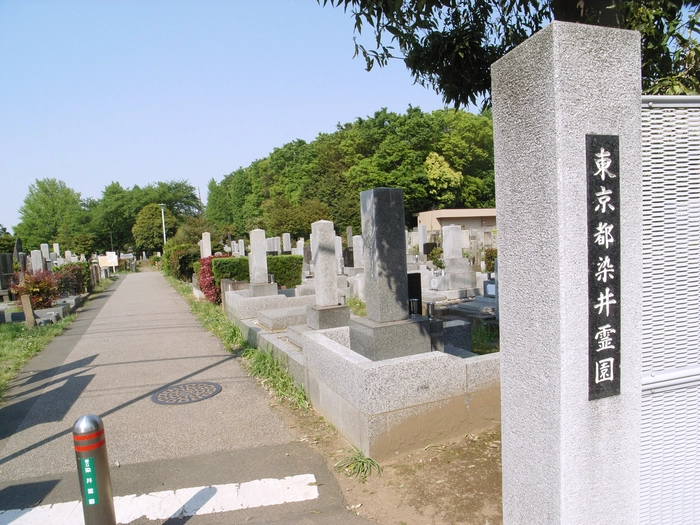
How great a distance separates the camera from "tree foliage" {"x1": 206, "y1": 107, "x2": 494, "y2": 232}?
43344 mm

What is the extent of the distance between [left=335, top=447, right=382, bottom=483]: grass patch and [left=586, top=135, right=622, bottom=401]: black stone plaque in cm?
217

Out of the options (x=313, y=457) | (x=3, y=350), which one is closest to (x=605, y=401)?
(x=313, y=457)

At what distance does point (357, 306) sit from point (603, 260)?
9.44 m

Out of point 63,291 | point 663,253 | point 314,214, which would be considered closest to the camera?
point 663,253

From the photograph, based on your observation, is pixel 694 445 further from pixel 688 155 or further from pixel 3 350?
pixel 3 350

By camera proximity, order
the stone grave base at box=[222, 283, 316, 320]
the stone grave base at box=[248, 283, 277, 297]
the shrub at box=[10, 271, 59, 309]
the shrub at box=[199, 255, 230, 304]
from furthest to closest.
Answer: the shrub at box=[199, 255, 230, 304] < the shrub at box=[10, 271, 59, 309] < the stone grave base at box=[248, 283, 277, 297] < the stone grave base at box=[222, 283, 316, 320]

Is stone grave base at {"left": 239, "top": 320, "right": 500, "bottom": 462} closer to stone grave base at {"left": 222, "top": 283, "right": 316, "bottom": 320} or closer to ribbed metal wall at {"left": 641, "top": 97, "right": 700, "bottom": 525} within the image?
ribbed metal wall at {"left": 641, "top": 97, "right": 700, "bottom": 525}

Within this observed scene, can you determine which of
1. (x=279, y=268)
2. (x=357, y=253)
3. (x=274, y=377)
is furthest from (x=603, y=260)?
(x=279, y=268)

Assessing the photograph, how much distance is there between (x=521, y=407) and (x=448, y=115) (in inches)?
1893

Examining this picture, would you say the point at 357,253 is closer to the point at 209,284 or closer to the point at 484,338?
the point at 209,284

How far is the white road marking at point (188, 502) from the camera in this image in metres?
3.53

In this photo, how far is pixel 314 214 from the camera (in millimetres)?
43969

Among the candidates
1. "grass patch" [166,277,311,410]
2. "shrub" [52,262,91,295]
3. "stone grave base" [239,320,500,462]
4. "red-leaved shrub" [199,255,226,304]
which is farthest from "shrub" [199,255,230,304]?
"stone grave base" [239,320,500,462]

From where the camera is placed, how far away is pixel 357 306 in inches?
458
